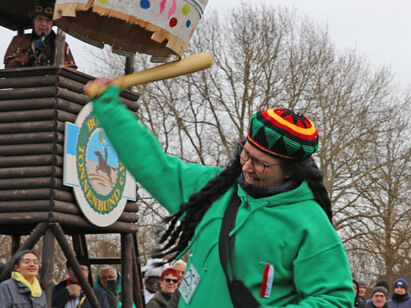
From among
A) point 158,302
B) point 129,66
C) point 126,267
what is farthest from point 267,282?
point 129,66

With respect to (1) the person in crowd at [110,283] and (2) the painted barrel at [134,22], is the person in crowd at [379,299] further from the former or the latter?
(2) the painted barrel at [134,22]

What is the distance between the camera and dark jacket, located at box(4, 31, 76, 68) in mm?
12055

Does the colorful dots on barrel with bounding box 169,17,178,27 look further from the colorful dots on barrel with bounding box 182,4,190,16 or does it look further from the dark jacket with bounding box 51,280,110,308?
the dark jacket with bounding box 51,280,110,308

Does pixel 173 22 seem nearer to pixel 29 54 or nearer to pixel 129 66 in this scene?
pixel 29 54

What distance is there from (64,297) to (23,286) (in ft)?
6.26

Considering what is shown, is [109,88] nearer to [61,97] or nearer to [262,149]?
[262,149]

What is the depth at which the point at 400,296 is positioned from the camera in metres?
13.3

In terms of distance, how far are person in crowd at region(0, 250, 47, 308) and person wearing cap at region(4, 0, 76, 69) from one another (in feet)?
12.5

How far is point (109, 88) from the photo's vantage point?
139 inches

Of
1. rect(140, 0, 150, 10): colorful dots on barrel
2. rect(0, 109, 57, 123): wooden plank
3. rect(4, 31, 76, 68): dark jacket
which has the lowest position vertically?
rect(140, 0, 150, 10): colorful dots on barrel

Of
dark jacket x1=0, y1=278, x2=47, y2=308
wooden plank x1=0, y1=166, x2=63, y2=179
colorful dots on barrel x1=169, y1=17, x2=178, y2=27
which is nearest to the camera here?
colorful dots on barrel x1=169, y1=17, x2=178, y2=27

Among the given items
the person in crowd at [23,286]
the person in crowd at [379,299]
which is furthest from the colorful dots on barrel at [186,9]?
the person in crowd at [379,299]

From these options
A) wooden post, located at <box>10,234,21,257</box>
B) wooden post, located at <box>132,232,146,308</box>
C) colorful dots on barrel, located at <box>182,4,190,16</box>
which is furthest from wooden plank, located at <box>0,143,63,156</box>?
colorful dots on barrel, located at <box>182,4,190,16</box>

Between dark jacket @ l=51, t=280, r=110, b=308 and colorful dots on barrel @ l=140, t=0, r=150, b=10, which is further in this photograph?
dark jacket @ l=51, t=280, r=110, b=308
